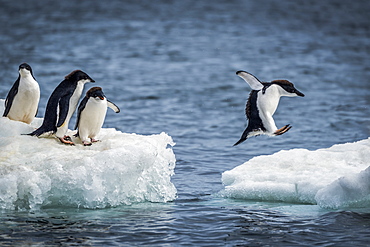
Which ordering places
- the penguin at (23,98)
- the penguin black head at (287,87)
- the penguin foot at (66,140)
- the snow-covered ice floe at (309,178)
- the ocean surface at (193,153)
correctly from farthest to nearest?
the penguin at (23,98), the penguin foot at (66,140), the penguin black head at (287,87), the snow-covered ice floe at (309,178), the ocean surface at (193,153)

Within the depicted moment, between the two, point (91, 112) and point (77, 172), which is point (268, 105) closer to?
point (91, 112)

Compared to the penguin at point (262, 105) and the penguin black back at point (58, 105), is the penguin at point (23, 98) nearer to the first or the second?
the penguin black back at point (58, 105)

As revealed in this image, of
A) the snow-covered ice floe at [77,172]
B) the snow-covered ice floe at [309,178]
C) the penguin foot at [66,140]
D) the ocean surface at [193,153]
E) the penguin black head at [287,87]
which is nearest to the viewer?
the ocean surface at [193,153]

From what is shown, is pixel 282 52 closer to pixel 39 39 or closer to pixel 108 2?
pixel 39 39

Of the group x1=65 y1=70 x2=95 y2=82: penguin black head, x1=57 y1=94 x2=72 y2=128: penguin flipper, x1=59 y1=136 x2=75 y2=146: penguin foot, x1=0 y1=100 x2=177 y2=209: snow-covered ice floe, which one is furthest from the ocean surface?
x1=65 y1=70 x2=95 y2=82: penguin black head

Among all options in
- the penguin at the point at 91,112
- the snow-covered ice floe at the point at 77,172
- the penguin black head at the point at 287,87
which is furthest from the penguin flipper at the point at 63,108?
the penguin black head at the point at 287,87

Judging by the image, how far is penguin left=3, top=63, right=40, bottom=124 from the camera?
8.73 m

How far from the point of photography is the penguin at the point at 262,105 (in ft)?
26.4

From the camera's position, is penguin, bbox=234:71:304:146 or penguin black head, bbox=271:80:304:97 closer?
penguin, bbox=234:71:304:146

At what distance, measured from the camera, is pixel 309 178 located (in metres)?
8.49

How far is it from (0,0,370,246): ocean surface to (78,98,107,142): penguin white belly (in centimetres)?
23

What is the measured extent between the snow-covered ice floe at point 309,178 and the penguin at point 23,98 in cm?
268

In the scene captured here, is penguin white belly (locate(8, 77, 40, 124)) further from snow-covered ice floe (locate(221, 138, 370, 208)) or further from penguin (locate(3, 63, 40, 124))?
snow-covered ice floe (locate(221, 138, 370, 208))

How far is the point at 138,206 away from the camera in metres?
8.30
